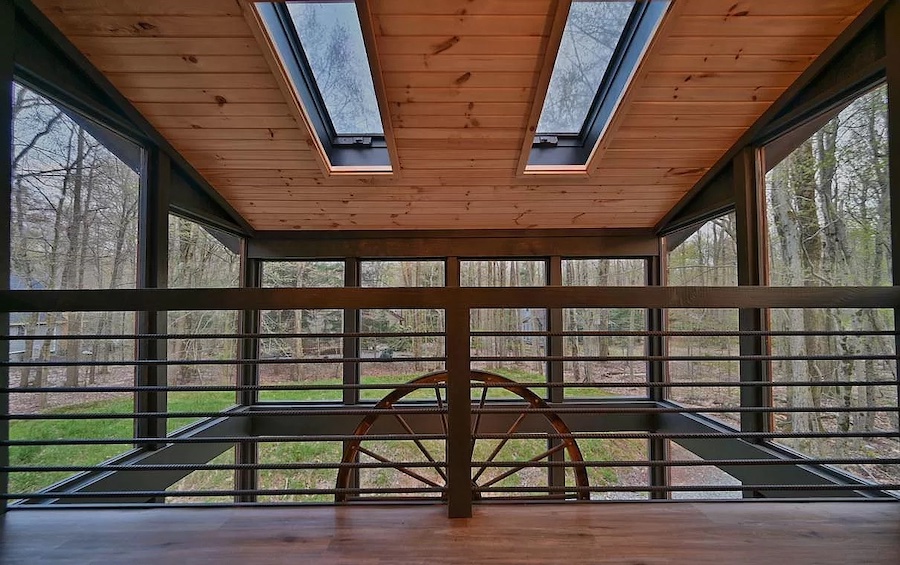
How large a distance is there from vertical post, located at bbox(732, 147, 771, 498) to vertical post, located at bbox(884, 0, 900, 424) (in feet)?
2.56

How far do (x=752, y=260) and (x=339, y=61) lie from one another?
2.95 meters

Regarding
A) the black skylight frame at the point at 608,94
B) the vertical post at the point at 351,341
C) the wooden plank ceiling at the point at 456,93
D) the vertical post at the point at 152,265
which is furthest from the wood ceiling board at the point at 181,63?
the vertical post at the point at 351,341

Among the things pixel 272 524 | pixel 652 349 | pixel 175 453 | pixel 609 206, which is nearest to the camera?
pixel 272 524

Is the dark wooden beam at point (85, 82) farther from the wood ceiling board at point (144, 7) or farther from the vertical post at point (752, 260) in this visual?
the vertical post at point (752, 260)

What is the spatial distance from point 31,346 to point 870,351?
13.3ft

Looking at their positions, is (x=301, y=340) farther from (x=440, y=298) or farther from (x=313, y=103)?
(x=440, y=298)

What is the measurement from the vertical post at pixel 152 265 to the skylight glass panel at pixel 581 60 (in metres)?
2.66

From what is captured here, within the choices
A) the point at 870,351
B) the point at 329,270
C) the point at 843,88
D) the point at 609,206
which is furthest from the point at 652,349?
the point at 329,270

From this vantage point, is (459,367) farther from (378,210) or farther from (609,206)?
(609,206)

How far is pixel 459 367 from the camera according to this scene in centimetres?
152

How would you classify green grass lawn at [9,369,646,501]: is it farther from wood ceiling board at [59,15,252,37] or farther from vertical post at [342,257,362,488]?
wood ceiling board at [59,15,252,37]

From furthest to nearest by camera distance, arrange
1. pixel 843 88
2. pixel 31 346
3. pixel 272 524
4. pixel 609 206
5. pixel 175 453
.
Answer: pixel 609 206
pixel 175 453
pixel 843 88
pixel 31 346
pixel 272 524

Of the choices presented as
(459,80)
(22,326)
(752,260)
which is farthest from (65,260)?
(752,260)

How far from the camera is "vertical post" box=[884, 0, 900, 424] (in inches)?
71.8
